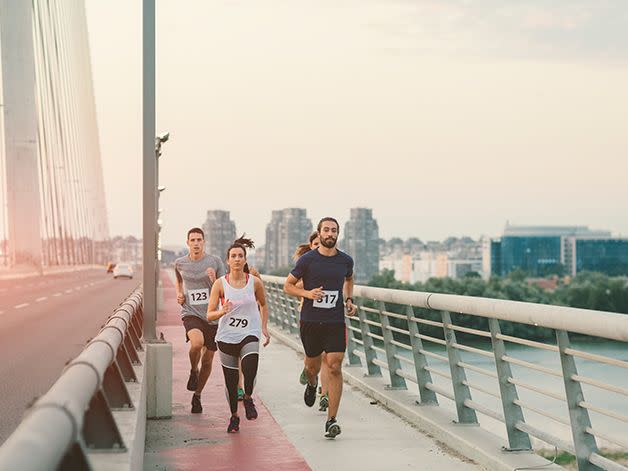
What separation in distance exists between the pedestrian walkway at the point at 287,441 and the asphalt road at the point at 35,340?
53.2 inches

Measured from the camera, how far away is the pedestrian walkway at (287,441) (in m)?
7.92

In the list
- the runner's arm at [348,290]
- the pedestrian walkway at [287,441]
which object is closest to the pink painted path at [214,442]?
the pedestrian walkway at [287,441]

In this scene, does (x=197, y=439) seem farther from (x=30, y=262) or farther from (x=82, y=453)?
(x=30, y=262)

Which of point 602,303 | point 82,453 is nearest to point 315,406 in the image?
point 82,453

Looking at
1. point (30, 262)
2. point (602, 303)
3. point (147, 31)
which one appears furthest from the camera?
point (602, 303)

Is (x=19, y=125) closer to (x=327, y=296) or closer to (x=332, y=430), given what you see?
(x=327, y=296)

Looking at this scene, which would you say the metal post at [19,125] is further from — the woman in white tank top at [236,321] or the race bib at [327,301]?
the race bib at [327,301]

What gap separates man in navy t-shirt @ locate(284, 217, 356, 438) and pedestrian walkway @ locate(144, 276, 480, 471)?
442mm

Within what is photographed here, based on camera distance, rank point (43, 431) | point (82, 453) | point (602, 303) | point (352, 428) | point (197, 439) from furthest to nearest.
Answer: point (602, 303), point (352, 428), point (197, 439), point (82, 453), point (43, 431)

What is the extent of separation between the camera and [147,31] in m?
11.3

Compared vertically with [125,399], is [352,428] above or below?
below

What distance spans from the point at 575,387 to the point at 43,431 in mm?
4450

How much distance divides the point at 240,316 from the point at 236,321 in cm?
6

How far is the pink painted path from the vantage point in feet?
26.0
